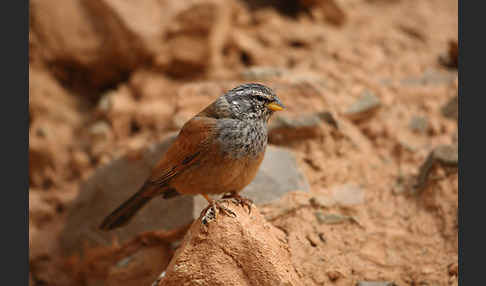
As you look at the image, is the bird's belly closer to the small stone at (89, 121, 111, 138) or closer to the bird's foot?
the bird's foot

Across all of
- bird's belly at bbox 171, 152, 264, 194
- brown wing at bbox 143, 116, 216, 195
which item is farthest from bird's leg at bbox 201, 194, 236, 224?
brown wing at bbox 143, 116, 216, 195

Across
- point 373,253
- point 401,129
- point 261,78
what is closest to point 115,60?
point 261,78

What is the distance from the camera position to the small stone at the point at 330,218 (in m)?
4.87

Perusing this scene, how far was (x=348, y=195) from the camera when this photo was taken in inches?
212

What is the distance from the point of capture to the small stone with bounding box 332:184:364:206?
207 inches

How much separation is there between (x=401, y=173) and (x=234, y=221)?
2.81 m

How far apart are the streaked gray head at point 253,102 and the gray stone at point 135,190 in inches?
40.9

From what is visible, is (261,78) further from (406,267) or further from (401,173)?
(406,267)

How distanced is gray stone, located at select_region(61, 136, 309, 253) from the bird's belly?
86cm

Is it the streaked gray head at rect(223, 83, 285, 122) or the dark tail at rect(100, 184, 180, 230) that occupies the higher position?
the streaked gray head at rect(223, 83, 285, 122)

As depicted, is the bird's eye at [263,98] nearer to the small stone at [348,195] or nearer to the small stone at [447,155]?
the small stone at [348,195]

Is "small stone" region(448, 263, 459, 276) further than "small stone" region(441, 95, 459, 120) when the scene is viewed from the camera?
No

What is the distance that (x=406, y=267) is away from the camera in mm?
4477

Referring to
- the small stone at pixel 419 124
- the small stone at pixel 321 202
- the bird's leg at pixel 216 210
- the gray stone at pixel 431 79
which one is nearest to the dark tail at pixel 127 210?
the bird's leg at pixel 216 210
